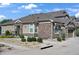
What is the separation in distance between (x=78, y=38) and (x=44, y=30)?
149cm

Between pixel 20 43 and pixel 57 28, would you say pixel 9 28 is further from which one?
pixel 57 28

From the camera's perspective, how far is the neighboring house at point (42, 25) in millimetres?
14031

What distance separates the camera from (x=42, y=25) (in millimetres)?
14742

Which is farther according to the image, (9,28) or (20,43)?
(20,43)

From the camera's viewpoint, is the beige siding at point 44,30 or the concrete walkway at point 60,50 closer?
the concrete walkway at point 60,50

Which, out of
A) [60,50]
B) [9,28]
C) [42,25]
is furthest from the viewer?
[42,25]

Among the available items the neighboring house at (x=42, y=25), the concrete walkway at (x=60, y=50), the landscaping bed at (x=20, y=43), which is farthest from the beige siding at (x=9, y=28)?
the concrete walkway at (x=60, y=50)

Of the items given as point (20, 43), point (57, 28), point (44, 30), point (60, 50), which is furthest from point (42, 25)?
point (60, 50)

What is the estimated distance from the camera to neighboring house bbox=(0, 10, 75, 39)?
1403cm

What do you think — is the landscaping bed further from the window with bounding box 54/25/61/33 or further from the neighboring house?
the window with bounding box 54/25/61/33

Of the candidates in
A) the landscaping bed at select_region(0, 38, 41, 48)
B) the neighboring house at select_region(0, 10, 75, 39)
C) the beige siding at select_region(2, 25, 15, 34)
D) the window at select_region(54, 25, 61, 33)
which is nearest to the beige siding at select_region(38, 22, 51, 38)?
the neighboring house at select_region(0, 10, 75, 39)

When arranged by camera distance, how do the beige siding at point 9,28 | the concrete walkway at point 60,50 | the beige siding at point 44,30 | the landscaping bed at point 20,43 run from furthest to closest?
the beige siding at point 44,30
the landscaping bed at point 20,43
the beige siding at point 9,28
the concrete walkway at point 60,50

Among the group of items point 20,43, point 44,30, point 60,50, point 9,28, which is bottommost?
point 60,50

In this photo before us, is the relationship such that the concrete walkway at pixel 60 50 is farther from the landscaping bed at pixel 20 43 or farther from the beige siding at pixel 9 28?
the beige siding at pixel 9 28
